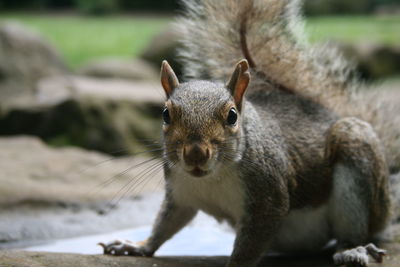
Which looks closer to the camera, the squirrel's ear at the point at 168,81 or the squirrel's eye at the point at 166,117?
the squirrel's eye at the point at 166,117

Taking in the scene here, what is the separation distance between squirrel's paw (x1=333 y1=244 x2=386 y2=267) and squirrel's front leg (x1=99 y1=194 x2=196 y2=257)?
72cm

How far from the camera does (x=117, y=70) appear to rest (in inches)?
391

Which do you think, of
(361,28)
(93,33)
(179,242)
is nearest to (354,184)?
(179,242)

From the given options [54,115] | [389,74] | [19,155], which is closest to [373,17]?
[389,74]

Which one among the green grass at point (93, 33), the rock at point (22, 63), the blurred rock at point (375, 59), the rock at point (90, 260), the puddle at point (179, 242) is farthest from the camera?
the green grass at point (93, 33)

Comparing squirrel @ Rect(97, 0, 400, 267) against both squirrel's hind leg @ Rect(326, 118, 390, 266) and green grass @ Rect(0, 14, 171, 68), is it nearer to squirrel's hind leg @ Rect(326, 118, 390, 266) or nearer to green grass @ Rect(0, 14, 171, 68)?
squirrel's hind leg @ Rect(326, 118, 390, 266)

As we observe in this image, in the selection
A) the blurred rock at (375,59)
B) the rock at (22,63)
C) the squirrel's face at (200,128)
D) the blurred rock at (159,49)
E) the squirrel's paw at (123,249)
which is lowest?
the squirrel's paw at (123,249)

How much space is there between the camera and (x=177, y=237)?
367 centimetres

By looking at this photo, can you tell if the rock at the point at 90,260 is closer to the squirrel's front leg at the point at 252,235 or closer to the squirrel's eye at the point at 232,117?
the squirrel's front leg at the point at 252,235

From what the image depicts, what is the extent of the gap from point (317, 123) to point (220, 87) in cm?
86

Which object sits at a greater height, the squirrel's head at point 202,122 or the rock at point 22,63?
the rock at point 22,63

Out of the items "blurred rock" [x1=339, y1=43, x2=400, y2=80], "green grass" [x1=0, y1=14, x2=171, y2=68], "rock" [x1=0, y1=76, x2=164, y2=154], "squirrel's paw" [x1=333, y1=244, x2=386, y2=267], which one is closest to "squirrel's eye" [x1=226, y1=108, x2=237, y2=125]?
"squirrel's paw" [x1=333, y1=244, x2=386, y2=267]

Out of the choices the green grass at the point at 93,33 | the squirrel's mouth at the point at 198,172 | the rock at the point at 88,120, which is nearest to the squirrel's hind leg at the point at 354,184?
the squirrel's mouth at the point at 198,172

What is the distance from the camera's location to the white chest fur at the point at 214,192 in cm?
264
